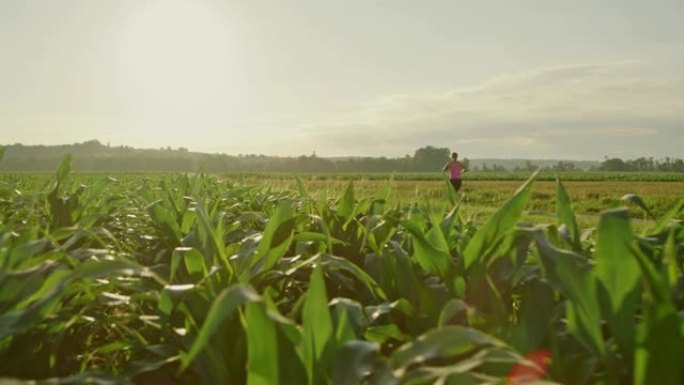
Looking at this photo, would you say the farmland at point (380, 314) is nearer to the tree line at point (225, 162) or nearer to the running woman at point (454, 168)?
the running woman at point (454, 168)

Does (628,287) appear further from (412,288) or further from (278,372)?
(278,372)

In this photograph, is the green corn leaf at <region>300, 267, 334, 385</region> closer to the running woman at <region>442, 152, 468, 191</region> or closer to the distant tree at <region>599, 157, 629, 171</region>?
the running woman at <region>442, 152, 468, 191</region>

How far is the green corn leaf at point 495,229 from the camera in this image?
129cm

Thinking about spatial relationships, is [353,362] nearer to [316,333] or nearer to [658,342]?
[316,333]

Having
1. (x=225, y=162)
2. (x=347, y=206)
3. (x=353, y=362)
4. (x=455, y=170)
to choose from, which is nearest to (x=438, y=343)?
(x=353, y=362)

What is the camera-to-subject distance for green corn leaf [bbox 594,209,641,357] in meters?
0.91

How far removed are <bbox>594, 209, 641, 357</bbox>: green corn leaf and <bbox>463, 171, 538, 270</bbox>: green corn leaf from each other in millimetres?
323

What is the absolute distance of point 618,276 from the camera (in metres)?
0.95

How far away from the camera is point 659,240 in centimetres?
158

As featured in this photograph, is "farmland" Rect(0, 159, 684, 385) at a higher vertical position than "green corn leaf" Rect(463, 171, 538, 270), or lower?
lower

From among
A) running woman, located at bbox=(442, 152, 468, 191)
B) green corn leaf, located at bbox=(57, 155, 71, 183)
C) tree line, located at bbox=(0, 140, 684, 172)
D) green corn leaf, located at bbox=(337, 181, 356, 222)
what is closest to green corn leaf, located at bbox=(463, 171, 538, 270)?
green corn leaf, located at bbox=(337, 181, 356, 222)

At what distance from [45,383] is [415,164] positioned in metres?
162

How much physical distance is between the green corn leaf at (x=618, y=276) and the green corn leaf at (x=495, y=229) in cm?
32

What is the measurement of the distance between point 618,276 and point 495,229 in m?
0.42
